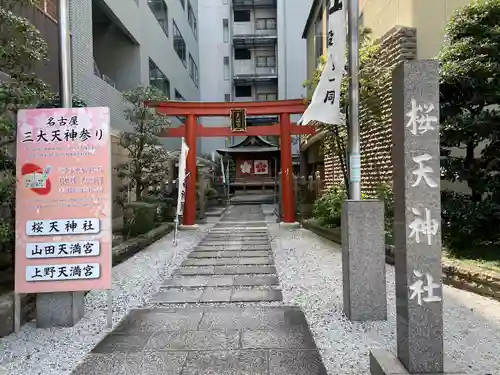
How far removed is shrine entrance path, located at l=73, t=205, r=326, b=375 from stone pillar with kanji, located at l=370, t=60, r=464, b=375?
2.85 feet

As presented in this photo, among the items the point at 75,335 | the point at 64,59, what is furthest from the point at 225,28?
the point at 75,335

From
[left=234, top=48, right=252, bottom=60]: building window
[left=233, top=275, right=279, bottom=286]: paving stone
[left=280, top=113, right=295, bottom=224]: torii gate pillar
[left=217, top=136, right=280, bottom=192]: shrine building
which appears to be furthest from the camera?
[left=234, top=48, right=252, bottom=60]: building window

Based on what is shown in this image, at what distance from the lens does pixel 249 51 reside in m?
36.1

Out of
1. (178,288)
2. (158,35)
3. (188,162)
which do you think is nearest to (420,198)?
(178,288)

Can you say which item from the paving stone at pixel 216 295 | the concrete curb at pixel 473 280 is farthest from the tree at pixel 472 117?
the paving stone at pixel 216 295

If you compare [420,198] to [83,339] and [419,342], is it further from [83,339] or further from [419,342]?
[83,339]

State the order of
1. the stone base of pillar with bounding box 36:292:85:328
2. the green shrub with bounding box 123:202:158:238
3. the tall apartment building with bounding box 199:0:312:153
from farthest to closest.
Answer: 1. the tall apartment building with bounding box 199:0:312:153
2. the green shrub with bounding box 123:202:158:238
3. the stone base of pillar with bounding box 36:292:85:328

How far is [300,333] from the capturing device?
430 centimetres

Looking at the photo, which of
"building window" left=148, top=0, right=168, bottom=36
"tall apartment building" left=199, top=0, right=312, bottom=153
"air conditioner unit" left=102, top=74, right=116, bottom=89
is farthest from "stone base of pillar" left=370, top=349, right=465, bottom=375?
"tall apartment building" left=199, top=0, right=312, bottom=153

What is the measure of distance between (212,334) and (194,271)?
10.2 feet

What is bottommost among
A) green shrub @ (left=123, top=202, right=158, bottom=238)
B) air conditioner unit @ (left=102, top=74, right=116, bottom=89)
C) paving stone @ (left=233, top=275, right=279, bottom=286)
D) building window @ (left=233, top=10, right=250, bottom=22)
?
paving stone @ (left=233, top=275, right=279, bottom=286)

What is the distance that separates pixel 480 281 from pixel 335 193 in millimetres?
6096

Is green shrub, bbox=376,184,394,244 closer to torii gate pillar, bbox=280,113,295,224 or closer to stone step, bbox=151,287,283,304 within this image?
stone step, bbox=151,287,283,304

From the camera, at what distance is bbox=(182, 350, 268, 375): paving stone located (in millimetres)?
3473
